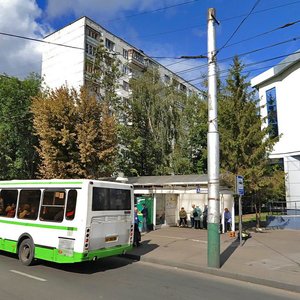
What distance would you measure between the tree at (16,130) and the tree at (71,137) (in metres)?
10.7

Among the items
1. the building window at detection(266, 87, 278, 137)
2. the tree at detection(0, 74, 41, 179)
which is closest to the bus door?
the building window at detection(266, 87, 278, 137)

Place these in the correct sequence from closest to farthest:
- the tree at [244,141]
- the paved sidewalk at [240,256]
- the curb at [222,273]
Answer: the curb at [222,273]
the paved sidewalk at [240,256]
the tree at [244,141]

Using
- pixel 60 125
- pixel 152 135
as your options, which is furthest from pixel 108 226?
pixel 152 135

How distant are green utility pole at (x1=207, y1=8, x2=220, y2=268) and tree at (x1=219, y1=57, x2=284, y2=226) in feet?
32.6

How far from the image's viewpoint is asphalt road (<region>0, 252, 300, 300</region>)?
26.1 ft

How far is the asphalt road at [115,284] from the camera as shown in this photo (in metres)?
7.95

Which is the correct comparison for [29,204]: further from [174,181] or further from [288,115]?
[288,115]

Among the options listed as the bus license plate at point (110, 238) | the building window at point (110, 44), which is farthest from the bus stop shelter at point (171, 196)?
the building window at point (110, 44)

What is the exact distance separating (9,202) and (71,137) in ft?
32.8

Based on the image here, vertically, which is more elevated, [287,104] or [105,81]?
[105,81]

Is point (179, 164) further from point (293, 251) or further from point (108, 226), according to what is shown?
point (108, 226)

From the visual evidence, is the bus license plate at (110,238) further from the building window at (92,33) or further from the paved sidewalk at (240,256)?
the building window at (92,33)

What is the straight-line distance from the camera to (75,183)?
10.5 m

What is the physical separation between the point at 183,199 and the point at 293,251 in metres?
13.1
